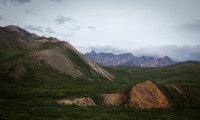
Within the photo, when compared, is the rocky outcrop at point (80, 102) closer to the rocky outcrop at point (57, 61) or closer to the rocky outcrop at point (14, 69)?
the rocky outcrop at point (14, 69)

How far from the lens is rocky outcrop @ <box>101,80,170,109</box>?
109750mm

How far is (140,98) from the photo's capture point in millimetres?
112062

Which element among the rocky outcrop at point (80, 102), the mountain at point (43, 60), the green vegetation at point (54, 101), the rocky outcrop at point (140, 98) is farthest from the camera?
the mountain at point (43, 60)

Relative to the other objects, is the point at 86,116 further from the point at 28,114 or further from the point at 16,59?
the point at 16,59

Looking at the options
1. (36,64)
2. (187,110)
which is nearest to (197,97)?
(187,110)

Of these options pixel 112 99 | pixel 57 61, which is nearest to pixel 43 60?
pixel 57 61

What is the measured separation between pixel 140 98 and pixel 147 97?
431 centimetres

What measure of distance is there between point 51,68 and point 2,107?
225ft

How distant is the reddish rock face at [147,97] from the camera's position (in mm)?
109750

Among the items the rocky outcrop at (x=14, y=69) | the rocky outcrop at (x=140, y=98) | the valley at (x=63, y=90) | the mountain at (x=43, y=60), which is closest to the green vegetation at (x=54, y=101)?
the valley at (x=63, y=90)

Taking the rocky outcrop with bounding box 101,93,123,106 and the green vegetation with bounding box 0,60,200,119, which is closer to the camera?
the green vegetation with bounding box 0,60,200,119

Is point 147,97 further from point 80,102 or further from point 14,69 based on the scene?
point 14,69

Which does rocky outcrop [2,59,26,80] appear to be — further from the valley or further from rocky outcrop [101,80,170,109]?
rocky outcrop [101,80,170,109]

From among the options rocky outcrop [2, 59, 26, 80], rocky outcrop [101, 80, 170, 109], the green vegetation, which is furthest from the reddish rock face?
rocky outcrop [2, 59, 26, 80]
